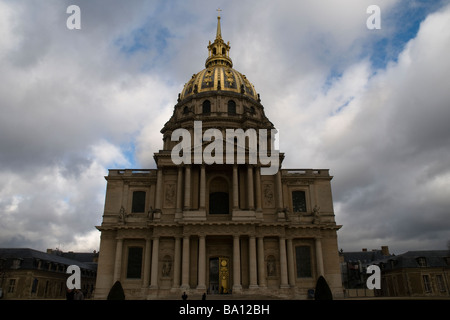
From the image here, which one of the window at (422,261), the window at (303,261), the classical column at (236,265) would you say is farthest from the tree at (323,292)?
the window at (422,261)

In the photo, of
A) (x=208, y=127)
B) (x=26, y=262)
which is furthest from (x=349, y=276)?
(x=26, y=262)

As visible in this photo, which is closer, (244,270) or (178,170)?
(244,270)

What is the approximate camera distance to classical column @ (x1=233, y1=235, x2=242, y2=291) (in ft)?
107

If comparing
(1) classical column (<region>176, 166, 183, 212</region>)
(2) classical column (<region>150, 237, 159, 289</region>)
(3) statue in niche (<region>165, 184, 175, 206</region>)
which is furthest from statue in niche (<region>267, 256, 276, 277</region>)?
(3) statue in niche (<region>165, 184, 175, 206</region>)

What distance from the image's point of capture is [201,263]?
1320 inches

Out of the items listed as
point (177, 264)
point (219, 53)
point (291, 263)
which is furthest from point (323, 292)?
point (219, 53)

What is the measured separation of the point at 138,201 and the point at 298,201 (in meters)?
17.4

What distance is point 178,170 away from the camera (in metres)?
38.1

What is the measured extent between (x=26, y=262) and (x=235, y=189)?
28.2 metres

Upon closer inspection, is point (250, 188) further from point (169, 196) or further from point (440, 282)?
point (440, 282)

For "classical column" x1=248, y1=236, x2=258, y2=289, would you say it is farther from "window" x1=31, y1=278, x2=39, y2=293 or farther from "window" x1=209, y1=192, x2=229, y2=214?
"window" x1=31, y1=278, x2=39, y2=293
